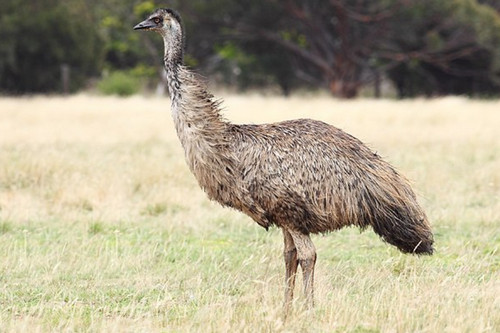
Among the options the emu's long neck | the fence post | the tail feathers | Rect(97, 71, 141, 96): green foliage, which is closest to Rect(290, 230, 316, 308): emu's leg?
the tail feathers

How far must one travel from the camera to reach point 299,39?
43.9 metres

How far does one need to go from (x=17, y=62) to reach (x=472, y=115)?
1973cm

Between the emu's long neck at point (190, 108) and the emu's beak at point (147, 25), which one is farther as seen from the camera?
the emu's beak at point (147, 25)

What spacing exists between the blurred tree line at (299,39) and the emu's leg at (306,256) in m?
28.6

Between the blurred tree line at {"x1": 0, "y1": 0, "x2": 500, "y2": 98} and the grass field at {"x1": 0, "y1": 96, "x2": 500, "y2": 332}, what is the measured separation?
62.9 feet

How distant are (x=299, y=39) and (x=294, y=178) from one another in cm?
3821

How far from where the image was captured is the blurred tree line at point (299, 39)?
3541cm

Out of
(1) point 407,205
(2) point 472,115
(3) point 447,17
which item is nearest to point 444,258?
(1) point 407,205

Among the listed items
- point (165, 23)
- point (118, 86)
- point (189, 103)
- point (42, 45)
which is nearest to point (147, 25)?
point (165, 23)

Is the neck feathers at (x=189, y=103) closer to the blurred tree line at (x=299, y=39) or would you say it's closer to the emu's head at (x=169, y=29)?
the emu's head at (x=169, y=29)

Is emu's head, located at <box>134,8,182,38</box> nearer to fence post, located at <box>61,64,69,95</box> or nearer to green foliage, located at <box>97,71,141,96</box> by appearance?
fence post, located at <box>61,64,69,95</box>

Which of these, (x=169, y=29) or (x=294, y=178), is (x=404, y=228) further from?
(x=169, y=29)

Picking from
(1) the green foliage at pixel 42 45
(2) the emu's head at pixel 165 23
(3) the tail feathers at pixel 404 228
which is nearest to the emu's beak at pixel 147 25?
(2) the emu's head at pixel 165 23

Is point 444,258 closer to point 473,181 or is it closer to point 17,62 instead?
point 473,181
